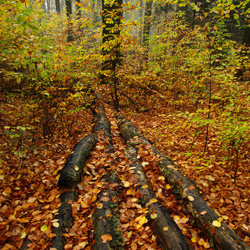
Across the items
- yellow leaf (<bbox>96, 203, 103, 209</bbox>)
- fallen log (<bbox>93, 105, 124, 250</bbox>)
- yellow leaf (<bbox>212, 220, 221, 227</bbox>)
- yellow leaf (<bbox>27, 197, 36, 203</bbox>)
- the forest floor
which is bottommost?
yellow leaf (<bbox>27, 197, 36, 203</bbox>)

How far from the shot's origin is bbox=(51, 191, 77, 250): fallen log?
2.25 meters

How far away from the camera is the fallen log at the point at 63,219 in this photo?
2.25 metres

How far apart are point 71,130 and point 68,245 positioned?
11.4ft

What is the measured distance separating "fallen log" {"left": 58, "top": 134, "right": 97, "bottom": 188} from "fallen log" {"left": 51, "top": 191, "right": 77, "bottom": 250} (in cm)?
19

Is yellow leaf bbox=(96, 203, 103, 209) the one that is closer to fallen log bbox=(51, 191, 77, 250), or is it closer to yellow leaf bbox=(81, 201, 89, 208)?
yellow leaf bbox=(81, 201, 89, 208)

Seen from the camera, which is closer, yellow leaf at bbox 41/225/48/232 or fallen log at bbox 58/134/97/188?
yellow leaf at bbox 41/225/48/232

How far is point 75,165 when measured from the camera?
3.29 meters

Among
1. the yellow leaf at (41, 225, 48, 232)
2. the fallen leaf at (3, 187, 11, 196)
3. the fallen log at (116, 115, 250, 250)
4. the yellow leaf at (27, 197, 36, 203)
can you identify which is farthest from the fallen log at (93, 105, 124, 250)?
the fallen leaf at (3, 187, 11, 196)

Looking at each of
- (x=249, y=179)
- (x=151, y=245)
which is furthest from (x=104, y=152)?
(x=249, y=179)

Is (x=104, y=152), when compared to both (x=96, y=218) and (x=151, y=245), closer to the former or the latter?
(x=96, y=218)

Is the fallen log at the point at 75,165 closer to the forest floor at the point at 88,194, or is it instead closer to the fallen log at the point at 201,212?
the forest floor at the point at 88,194

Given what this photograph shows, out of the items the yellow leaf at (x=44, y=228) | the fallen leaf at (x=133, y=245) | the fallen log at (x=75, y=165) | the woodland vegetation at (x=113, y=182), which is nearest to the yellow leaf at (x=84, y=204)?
the woodland vegetation at (x=113, y=182)

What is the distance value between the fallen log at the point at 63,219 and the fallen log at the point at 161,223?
1.19m

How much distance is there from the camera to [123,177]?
3.33 metres
